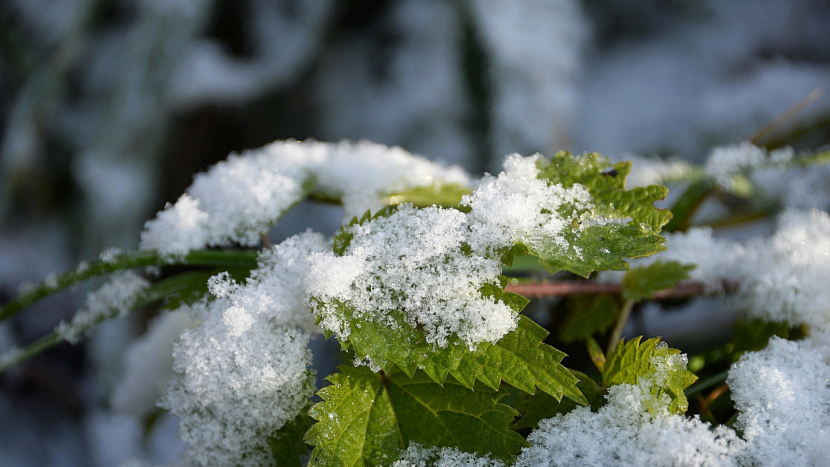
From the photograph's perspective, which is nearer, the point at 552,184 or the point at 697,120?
the point at 552,184

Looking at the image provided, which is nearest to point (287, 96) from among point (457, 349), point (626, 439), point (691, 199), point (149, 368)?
point (149, 368)

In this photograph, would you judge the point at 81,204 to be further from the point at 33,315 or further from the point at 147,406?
the point at 147,406

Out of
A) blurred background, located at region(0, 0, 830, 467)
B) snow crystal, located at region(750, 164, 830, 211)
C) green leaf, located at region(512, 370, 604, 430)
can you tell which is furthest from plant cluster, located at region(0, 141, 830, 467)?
blurred background, located at region(0, 0, 830, 467)

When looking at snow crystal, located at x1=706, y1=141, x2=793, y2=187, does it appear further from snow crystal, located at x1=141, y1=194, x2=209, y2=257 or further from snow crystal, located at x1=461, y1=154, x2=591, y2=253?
snow crystal, located at x1=141, y1=194, x2=209, y2=257

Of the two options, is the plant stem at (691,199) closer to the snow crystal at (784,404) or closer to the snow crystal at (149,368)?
the snow crystal at (784,404)

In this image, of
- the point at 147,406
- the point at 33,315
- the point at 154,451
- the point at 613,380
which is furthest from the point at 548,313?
the point at 33,315

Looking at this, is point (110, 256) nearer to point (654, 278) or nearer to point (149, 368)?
point (149, 368)
